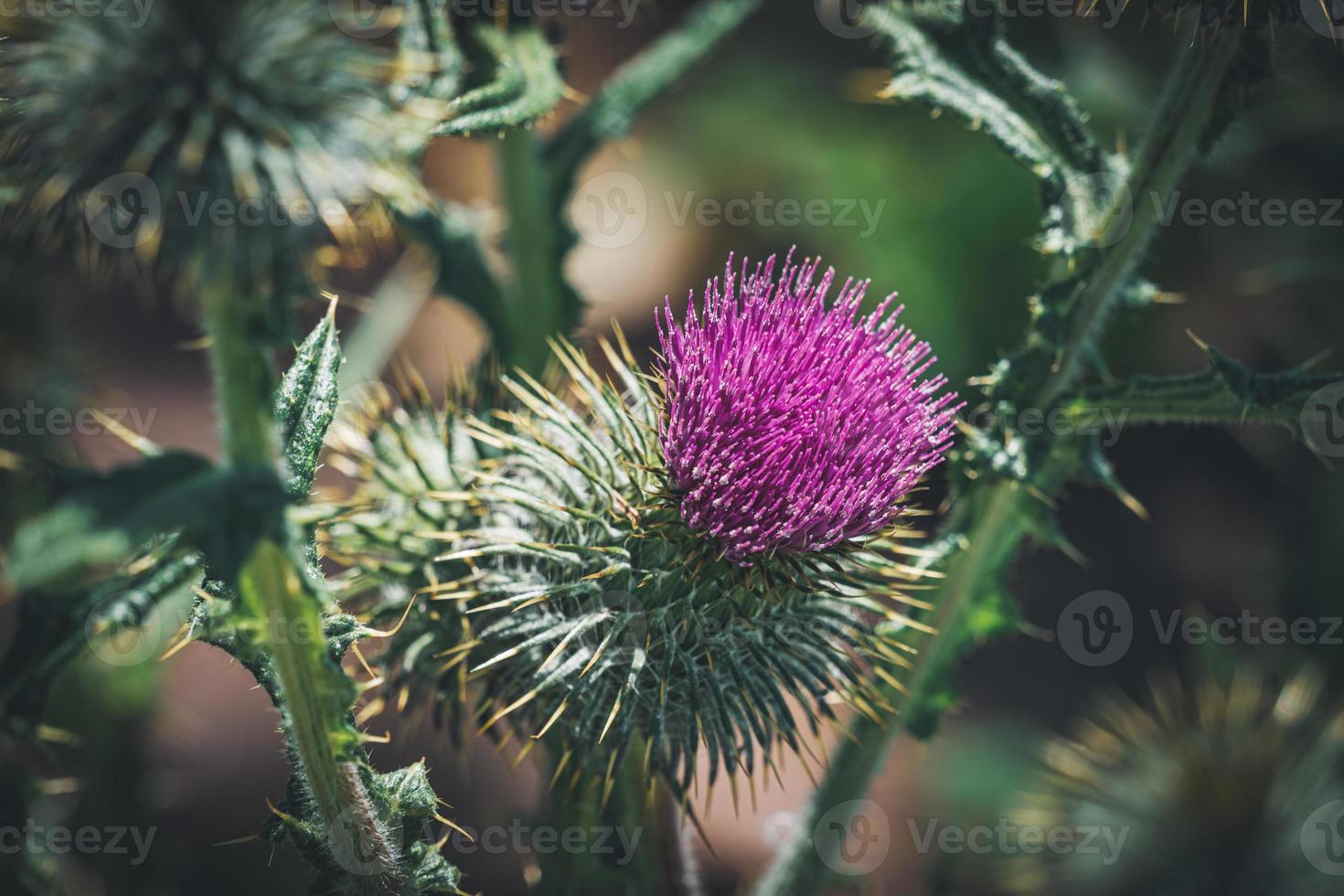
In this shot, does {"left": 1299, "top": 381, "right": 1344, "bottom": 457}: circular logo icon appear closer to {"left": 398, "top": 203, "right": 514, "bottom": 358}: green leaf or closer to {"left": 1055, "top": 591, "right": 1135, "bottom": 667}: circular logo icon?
{"left": 398, "top": 203, "right": 514, "bottom": 358}: green leaf

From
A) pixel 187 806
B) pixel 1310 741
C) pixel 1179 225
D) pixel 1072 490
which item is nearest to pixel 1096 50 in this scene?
pixel 1179 225

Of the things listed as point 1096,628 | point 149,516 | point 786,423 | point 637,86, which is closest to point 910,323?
point 1096,628

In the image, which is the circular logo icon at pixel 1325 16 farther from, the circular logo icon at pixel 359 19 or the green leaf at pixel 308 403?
the green leaf at pixel 308 403

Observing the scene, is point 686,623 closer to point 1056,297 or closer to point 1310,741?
point 1056,297

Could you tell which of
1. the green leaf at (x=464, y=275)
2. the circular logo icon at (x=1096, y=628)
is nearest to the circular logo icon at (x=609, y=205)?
the green leaf at (x=464, y=275)

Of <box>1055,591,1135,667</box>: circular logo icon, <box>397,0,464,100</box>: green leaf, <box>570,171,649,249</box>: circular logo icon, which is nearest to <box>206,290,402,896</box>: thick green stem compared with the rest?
<box>397,0,464,100</box>: green leaf

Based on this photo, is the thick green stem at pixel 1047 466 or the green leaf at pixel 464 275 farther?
the green leaf at pixel 464 275

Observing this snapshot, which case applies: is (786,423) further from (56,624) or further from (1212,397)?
(56,624)

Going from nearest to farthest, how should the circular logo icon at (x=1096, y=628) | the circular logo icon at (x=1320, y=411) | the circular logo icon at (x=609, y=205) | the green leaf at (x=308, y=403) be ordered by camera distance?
the green leaf at (x=308, y=403), the circular logo icon at (x=1320, y=411), the circular logo icon at (x=1096, y=628), the circular logo icon at (x=609, y=205)
